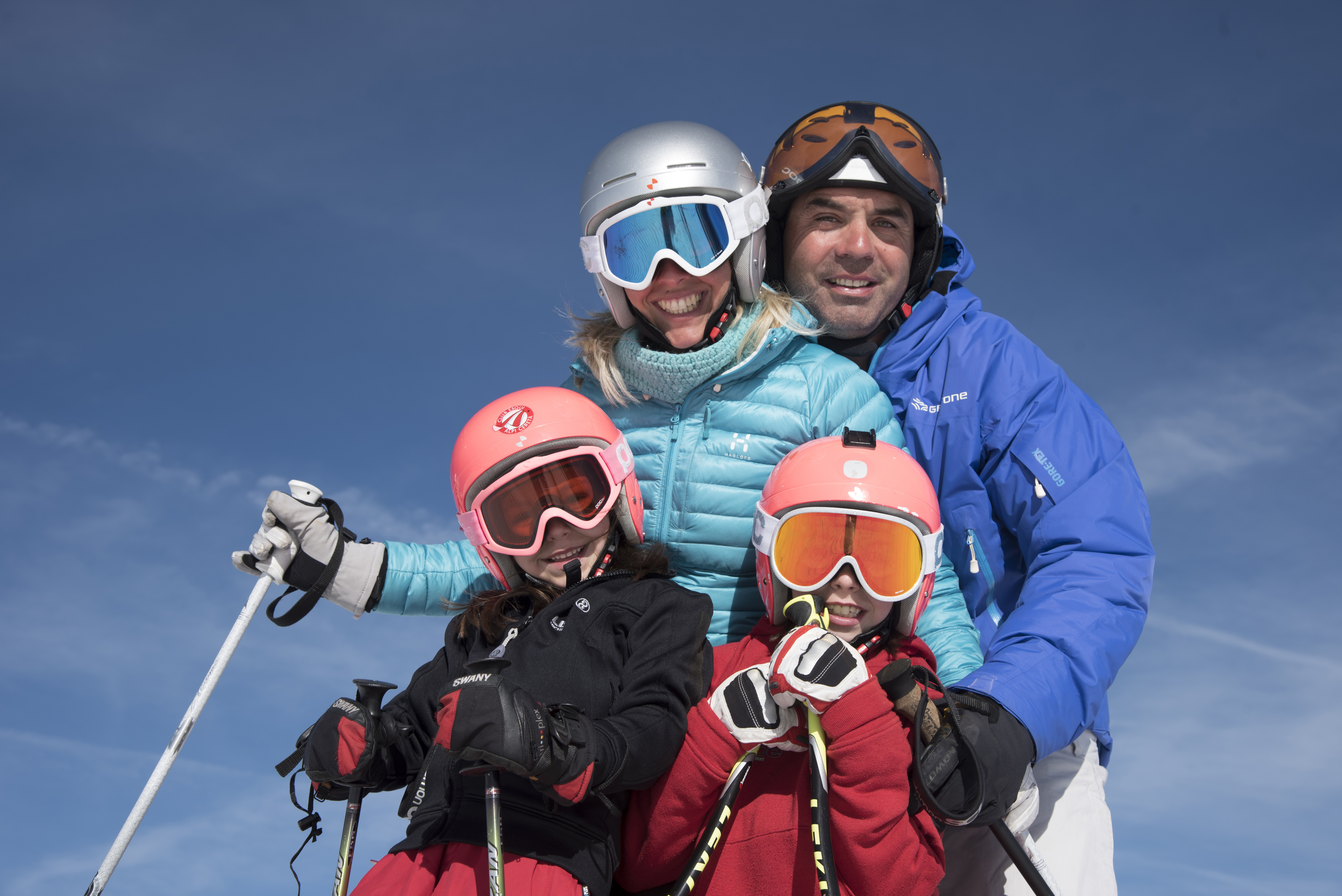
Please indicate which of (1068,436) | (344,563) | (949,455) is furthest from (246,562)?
(1068,436)

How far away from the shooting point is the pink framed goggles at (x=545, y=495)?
4047 millimetres

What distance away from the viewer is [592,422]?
4.21 metres

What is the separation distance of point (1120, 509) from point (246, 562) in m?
3.81

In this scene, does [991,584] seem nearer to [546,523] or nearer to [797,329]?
[797,329]

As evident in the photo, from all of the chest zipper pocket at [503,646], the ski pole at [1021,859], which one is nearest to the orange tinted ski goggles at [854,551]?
the ski pole at [1021,859]

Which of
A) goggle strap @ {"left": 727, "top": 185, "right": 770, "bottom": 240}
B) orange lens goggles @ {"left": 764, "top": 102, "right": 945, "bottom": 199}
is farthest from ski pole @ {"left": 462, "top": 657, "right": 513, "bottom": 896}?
orange lens goggles @ {"left": 764, "top": 102, "right": 945, "bottom": 199}

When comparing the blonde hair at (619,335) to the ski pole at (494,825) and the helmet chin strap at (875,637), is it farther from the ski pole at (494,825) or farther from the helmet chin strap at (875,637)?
the ski pole at (494,825)

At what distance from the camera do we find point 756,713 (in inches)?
131

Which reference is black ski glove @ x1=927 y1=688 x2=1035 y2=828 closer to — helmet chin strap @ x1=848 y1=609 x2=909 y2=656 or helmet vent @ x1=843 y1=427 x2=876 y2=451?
helmet chin strap @ x1=848 y1=609 x2=909 y2=656

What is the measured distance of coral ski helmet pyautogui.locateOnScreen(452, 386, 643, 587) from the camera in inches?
160

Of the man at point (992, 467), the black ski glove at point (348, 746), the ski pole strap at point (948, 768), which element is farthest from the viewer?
the man at point (992, 467)

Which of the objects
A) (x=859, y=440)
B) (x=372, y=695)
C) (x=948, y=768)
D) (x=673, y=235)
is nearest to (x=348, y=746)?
(x=372, y=695)

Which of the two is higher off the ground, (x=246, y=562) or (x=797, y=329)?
(x=797, y=329)

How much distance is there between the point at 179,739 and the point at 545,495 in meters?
1.89
